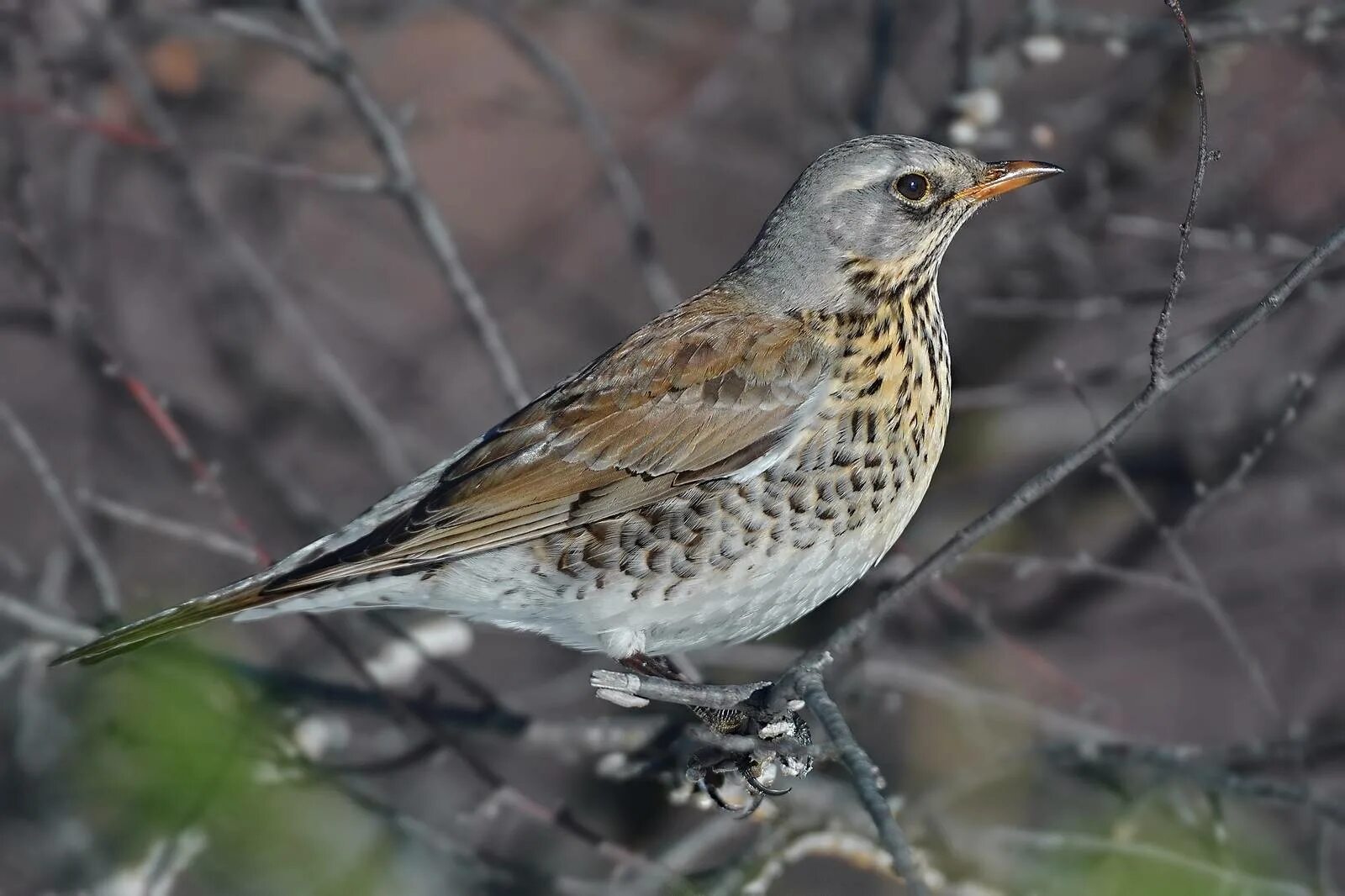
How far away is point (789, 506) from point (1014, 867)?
4.69 feet

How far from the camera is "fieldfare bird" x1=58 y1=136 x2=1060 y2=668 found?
4.16 meters

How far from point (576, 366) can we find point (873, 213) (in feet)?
11.3

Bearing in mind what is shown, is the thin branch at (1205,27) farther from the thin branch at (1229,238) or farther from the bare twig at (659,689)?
the bare twig at (659,689)

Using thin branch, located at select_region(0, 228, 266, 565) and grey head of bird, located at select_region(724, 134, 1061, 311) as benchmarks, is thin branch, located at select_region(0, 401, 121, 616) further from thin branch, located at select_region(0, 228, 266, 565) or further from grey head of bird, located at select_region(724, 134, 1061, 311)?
grey head of bird, located at select_region(724, 134, 1061, 311)

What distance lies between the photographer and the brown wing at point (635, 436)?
4277mm

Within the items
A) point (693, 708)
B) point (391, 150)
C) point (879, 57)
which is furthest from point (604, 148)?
point (693, 708)

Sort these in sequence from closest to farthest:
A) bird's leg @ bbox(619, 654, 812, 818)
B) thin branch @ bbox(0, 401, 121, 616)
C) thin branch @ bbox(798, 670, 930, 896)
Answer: thin branch @ bbox(798, 670, 930, 896), bird's leg @ bbox(619, 654, 812, 818), thin branch @ bbox(0, 401, 121, 616)

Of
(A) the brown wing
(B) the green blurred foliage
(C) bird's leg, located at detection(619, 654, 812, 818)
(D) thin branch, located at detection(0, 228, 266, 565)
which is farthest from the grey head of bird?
(B) the green blurred foliage

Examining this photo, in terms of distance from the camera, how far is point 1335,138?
7.81 meters

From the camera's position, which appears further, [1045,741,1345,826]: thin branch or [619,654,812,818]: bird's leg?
[1045,741,1345,826]: thin branch

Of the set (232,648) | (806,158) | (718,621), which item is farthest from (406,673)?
(806,158)

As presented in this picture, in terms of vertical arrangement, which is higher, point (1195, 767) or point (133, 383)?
point (133, 383)

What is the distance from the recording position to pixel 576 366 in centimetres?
775

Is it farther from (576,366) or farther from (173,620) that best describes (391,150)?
(576,366)
